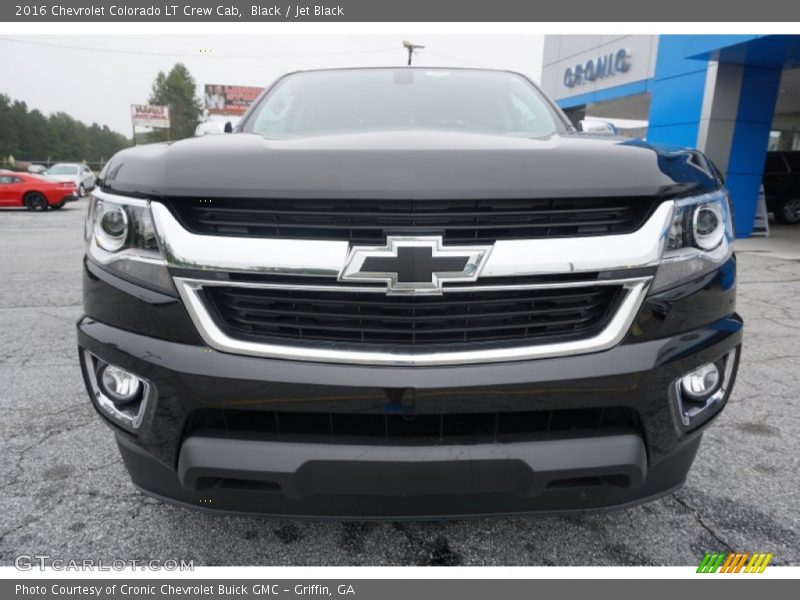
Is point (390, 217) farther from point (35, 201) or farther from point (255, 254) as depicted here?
point (35, 201)

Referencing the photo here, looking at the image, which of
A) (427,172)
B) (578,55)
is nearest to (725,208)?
(427,172)

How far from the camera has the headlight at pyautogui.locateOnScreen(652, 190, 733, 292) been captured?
147cm

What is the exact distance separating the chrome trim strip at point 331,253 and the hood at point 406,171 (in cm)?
12

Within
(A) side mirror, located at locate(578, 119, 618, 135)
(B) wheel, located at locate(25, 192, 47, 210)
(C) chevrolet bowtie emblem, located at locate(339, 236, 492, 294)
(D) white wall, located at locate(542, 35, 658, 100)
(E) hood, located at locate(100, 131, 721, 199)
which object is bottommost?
(B) wheel, located at locate(25, 192, 47, 210)

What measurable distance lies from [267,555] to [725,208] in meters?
1.85

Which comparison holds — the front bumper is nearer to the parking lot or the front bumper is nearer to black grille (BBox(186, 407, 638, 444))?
black grille (BBox(186, 407, 638, 444))

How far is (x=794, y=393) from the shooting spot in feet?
10.4

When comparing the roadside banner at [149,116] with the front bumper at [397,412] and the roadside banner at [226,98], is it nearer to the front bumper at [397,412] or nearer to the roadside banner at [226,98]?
the roadside banner at [226,98]

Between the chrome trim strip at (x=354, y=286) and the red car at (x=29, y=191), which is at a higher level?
the chrome trim strip at (x=354, y=286)

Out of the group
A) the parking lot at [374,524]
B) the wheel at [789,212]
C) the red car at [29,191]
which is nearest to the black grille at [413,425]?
the parking lot at [374,524]

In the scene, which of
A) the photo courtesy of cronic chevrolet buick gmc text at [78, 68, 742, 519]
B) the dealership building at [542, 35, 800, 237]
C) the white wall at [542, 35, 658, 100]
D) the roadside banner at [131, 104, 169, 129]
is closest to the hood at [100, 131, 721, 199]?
the photo courtesy of cronic chevrolet buick gmc text at [78, 68, 742, 519]

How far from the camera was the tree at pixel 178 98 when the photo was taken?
7038 centimetres

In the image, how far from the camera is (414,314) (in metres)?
1.43

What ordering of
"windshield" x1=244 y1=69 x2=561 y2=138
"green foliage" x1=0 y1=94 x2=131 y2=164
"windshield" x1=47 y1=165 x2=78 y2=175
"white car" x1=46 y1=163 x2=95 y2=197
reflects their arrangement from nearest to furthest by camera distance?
1. "windshield" x1=244 y1=69 x2=561 y2=138
2. "white car" x1=46 y1=163 x2=95 y2=197
3. "windshield" x1=47 y1=165 x2=78 y2=175
4. "green foliage" x1=0 y1=94 x2=131 y2=164
